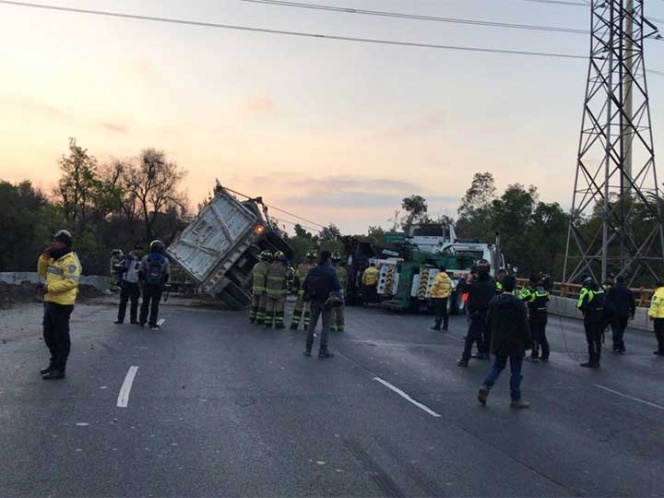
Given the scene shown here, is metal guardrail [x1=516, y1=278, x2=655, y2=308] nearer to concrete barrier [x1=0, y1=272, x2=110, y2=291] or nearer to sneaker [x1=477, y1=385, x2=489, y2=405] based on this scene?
concrete barrier [x1=0, y1=272, x2=110, y2=291]

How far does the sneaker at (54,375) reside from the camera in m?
9.07

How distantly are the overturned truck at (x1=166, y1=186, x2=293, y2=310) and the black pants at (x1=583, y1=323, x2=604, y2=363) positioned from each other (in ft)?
35.4

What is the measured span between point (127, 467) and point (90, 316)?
1297cm

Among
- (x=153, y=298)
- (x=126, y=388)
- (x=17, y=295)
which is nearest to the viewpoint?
(x=126, y=388)

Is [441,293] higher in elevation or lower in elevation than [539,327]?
higher

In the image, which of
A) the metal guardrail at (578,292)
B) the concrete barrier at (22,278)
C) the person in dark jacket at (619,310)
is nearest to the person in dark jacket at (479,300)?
the person in dark jacket at (619,310)

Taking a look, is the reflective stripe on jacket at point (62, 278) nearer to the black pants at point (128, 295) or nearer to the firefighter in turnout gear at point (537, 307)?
the black pants at point (128, 295)

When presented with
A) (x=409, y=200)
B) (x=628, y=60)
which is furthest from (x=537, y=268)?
(x=409, y=200)

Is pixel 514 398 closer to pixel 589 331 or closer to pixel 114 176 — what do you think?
pixel 589 331

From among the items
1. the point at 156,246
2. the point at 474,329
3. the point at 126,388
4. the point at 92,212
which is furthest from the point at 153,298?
the point at 92,212

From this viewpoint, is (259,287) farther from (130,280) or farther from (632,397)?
(632,397)

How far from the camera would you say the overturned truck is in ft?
70.6

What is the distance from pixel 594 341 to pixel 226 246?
11.6 meters

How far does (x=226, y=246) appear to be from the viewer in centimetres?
2169
